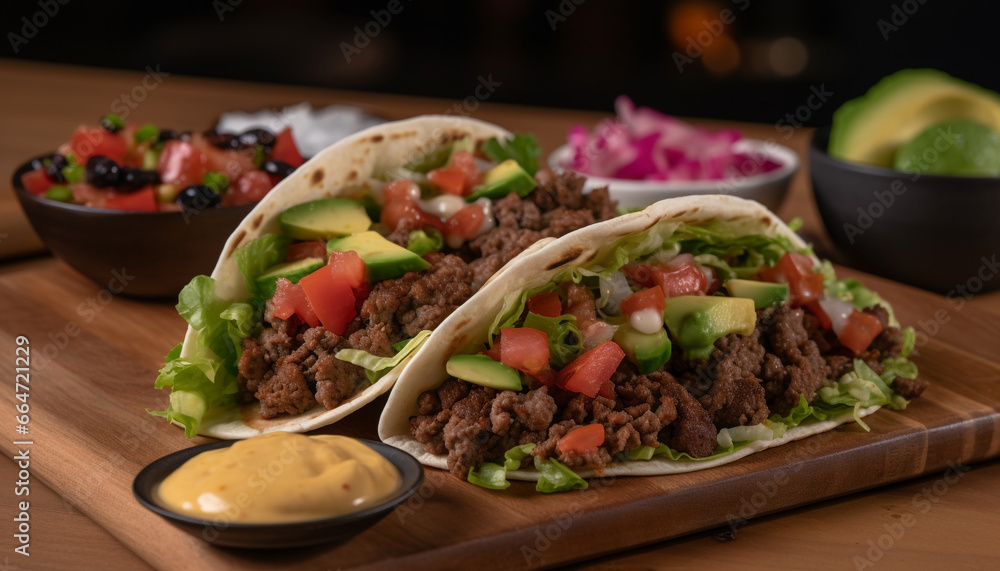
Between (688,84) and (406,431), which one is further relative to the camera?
(688,84)

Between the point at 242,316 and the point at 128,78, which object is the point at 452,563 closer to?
the point at 242,316

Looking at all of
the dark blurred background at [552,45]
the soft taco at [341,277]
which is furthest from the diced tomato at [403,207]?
the dark blurred background at [552,45]

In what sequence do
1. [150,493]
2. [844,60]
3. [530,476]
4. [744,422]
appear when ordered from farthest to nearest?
[844,60], [744,422], [530,476], [150,493]

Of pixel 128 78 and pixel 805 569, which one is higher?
pixel 805 569

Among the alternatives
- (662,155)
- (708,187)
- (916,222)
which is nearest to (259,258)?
(708,187)

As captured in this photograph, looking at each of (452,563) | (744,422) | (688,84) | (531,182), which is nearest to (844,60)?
(688,84)

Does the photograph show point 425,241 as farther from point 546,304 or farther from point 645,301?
point 645,301

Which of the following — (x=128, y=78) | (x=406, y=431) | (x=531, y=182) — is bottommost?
(x=128, y=78)

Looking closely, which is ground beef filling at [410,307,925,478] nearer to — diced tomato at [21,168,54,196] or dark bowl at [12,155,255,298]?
dark bowl at [12,155,255,298]
